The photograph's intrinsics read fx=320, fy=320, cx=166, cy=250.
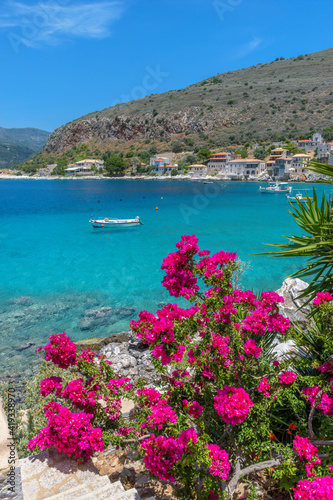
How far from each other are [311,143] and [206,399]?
103 meters

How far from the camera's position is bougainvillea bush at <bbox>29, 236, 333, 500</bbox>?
2.85 m

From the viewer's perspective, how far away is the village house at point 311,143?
3588 inches

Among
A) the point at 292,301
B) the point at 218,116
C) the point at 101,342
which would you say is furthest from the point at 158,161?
the point at 101,342

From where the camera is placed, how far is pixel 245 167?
95.5 m

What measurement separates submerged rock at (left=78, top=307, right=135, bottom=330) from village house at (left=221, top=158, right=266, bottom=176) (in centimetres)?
8835

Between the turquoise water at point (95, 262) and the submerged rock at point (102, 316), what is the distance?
87 mm

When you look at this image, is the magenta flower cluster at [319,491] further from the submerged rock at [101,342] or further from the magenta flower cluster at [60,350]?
the submerged rock at [101,342]

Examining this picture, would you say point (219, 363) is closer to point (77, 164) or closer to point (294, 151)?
point (294, 151)

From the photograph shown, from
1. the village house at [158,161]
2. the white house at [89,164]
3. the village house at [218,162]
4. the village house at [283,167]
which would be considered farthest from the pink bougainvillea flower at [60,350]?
the white house at [89,164]

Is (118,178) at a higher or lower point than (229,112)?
lower

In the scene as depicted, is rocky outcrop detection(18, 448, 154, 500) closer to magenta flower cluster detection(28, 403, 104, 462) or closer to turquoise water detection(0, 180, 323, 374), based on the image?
magenta flower cluster detection(28, 403, 104, 462)

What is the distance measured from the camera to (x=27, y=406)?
6.12 meters

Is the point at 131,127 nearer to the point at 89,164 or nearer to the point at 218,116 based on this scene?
the point at 89,164

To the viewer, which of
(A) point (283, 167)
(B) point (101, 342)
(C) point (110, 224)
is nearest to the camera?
(B) point (101, 342)
